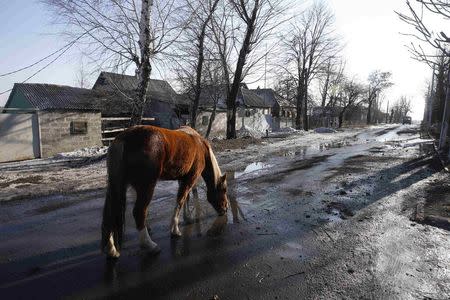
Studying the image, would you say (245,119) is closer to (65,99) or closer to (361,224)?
(65,99)

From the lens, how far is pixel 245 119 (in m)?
35.2

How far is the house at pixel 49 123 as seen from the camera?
→ 13.9 meters


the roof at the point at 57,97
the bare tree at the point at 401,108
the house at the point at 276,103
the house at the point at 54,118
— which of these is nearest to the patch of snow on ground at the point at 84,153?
the house at the point at 54,118

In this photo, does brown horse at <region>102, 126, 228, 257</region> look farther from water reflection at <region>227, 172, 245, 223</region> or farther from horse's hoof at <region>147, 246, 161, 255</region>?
water reflection at <region>227, 172, 245, 223</region>

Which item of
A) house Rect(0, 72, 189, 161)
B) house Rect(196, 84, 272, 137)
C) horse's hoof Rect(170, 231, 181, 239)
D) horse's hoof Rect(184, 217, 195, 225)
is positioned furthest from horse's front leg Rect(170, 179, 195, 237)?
house Rect(196, 84, 272, 137)

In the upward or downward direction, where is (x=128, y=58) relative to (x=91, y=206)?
upward

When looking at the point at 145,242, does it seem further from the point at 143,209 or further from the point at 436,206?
the point at 436,206

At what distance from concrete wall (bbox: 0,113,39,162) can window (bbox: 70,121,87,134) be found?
7.35ft

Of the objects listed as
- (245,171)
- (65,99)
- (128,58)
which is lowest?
(245,171)

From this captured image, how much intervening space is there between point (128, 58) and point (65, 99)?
619 cm

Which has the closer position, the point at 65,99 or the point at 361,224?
the point at 361,224

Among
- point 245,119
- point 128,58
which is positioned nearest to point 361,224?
point 128,58

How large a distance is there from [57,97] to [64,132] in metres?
3.57

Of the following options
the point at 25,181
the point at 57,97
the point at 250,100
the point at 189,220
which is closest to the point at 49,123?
the point at 57,97
